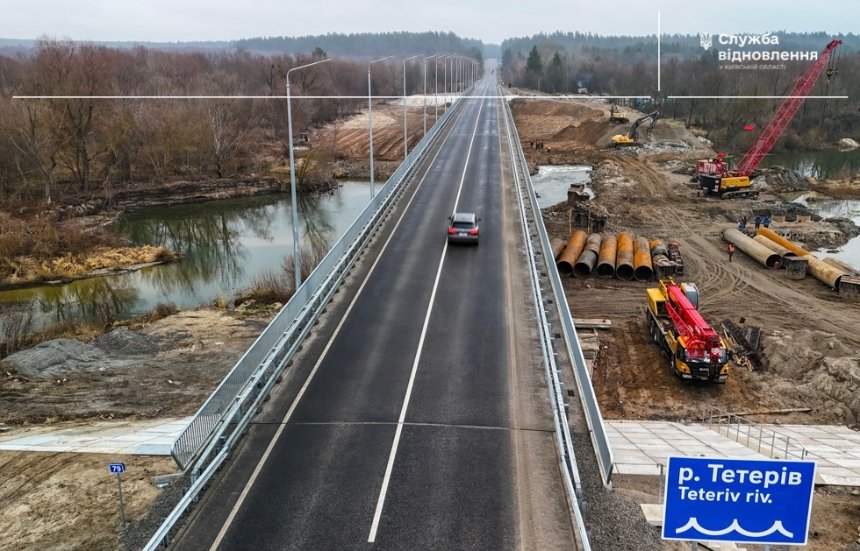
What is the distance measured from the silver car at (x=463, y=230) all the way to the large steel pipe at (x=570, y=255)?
7643 mm

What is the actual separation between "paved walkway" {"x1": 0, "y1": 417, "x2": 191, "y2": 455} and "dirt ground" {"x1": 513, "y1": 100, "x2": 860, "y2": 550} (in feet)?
38.8

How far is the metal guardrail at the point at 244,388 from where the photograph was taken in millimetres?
13719

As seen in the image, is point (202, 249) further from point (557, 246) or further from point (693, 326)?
point (693, 326)

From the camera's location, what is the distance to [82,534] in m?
13.4

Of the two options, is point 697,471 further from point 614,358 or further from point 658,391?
point 614,358

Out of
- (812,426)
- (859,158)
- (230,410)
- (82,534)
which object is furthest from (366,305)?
(859,158)

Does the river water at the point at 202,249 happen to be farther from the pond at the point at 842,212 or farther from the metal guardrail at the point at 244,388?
the pond at the point at 842,212

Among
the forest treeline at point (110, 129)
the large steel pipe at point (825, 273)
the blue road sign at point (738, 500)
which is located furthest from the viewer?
the forest treeline at point (110, 129)

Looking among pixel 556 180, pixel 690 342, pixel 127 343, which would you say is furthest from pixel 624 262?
pixel 556 180

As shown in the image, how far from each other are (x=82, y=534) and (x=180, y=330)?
17131mm

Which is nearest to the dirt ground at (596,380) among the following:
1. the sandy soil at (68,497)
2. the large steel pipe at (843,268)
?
the sandy soil at (68,497)

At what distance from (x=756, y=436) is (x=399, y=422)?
11.2 metres

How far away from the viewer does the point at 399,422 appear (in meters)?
16.7

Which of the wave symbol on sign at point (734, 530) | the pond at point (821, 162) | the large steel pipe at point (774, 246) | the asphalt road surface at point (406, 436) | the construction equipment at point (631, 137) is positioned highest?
the construction equipment at point (631, 137)
